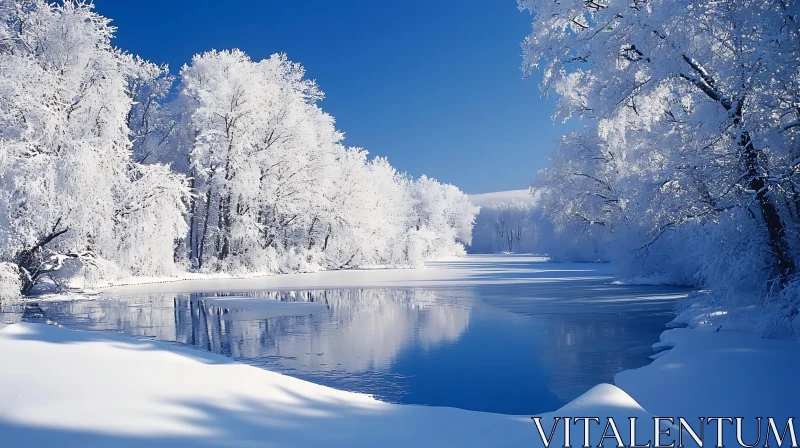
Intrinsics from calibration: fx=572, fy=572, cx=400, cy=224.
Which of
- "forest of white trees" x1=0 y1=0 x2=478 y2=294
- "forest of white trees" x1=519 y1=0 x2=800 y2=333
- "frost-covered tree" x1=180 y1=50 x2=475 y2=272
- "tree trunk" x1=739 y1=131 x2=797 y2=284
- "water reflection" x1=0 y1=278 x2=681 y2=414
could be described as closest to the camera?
"water reflection" x1=0 y1=278 x2=681 y2=414

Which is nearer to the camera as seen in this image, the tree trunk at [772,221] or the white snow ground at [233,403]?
the white snow ground at [233,403]

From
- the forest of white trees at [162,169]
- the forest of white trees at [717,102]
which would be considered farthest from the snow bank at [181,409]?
the forest of white trees at [162,169]

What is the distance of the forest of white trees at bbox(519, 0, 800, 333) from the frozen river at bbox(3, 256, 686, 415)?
215cm

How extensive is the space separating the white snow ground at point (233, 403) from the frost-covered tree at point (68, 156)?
43.6ft

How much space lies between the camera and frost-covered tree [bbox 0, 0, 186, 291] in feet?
57.4

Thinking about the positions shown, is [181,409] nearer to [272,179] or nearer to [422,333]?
[422,333]

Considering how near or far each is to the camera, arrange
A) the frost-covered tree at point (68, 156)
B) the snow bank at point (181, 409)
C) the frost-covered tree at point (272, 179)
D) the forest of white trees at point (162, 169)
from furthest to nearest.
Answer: the frost-covered tree at point (272, 179) → the forest of white trees at point (162, 169) → the frost-covered tree at point (68, 156) → the snow bank at point (181, 409)

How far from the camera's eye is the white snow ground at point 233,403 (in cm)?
383

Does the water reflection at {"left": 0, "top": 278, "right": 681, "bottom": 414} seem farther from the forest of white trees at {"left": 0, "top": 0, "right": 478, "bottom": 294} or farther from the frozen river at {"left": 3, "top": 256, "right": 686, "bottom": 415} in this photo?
the forest of white trees at {"left": 0, "top": 0, "right": 478, "bottom": 294}

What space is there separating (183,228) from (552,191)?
18438 millimetres

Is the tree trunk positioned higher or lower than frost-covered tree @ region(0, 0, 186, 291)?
lower

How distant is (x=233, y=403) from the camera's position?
15.5ft

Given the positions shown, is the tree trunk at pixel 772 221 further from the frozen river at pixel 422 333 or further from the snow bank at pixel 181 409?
the snow bank at pixel 181 409

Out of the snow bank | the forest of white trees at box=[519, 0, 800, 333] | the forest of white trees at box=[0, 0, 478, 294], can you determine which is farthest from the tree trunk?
the forest of white trees at box=[0, 0, 478, 294]
